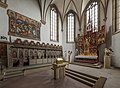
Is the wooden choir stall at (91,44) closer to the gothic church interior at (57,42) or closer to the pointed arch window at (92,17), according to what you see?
the gothic church interior at (57,42)

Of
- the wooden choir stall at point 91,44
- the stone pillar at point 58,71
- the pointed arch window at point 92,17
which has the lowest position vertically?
the stone pillar at point 58,71

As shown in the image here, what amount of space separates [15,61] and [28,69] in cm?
173

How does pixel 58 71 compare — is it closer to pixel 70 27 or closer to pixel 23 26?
pixel 23 26

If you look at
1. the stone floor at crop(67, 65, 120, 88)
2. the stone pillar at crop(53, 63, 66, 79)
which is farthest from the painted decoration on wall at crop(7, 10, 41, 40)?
the stone floor at crop(67, 65, 120, 88)

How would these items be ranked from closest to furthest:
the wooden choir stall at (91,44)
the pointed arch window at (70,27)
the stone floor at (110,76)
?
1. the stone floor at (110,76)
2. the wooden choir stall at (91,44)
3. the pointed arch window at (70,27)

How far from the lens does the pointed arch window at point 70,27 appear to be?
54.4 feet

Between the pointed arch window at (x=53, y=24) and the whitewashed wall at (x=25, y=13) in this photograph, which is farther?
the pointed arch window at (x=53, y=24)

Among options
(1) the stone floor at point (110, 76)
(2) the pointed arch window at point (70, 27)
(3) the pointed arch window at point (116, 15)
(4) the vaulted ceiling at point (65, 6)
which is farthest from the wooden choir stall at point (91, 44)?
(4) the vaulted ceiling at point (65, 6)

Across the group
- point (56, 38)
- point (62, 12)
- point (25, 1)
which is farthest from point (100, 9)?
point (25, 1)

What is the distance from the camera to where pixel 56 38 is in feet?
53.4

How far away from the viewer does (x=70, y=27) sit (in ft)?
55.2

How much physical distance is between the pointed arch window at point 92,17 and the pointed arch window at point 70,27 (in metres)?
2.64

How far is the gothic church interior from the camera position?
692 cm

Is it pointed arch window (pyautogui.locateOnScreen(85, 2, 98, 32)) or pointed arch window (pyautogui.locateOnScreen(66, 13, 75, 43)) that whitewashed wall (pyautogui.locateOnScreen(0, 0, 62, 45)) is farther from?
pointed arch window (pyautogui.locateOnScreen(85, 2, 98, 32))
